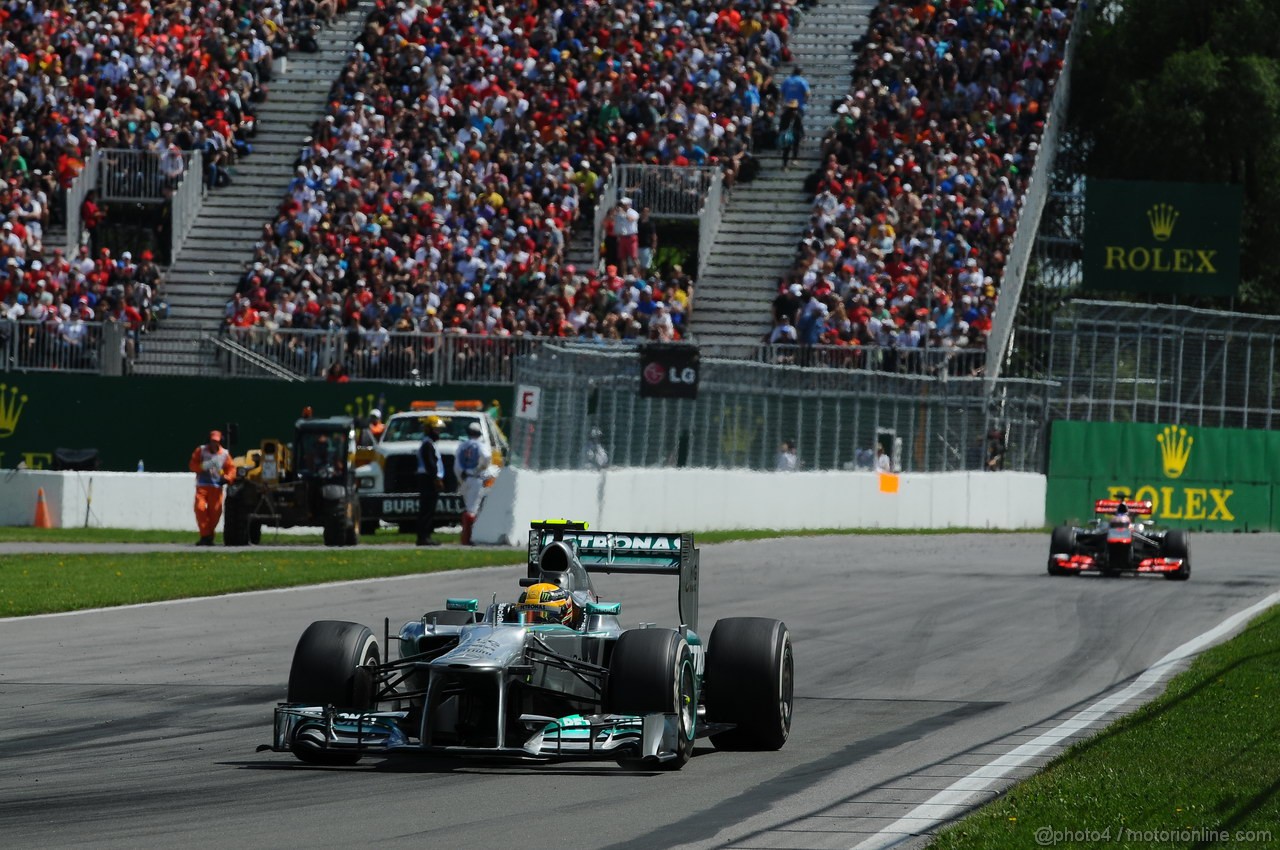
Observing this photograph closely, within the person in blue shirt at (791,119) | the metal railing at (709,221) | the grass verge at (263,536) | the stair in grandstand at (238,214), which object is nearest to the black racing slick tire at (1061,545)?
the grass verge at (263,536)

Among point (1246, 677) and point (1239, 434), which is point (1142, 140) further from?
point (1246, 677)

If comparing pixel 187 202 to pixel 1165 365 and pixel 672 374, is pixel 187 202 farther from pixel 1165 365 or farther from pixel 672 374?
pixel 1165 365

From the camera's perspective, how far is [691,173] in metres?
40.0

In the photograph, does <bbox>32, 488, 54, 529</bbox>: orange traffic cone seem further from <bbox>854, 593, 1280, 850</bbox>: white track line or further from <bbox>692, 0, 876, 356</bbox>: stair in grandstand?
<bbox>854, 593, 1280, 850</bbox>: white track line

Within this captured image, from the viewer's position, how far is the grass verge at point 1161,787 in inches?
301

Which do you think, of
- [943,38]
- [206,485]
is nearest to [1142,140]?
[943,38]

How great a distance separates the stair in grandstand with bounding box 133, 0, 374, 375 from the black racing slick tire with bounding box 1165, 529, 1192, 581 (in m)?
18.3

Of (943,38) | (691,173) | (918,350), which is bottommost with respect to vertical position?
(918,350)

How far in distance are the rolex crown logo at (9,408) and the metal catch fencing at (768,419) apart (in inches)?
469

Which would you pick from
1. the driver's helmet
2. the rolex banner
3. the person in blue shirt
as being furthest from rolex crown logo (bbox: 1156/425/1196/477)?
the driver's helmet

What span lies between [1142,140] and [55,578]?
90.0 feet

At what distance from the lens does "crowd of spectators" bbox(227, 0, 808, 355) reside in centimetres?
3741

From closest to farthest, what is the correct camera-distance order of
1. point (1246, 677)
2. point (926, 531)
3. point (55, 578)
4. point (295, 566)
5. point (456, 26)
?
point (1246, 677)
point (55, 578)
point (295, 566)
point (926, 531)
point (456, 26)

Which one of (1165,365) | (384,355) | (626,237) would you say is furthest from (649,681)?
(1165,365)
